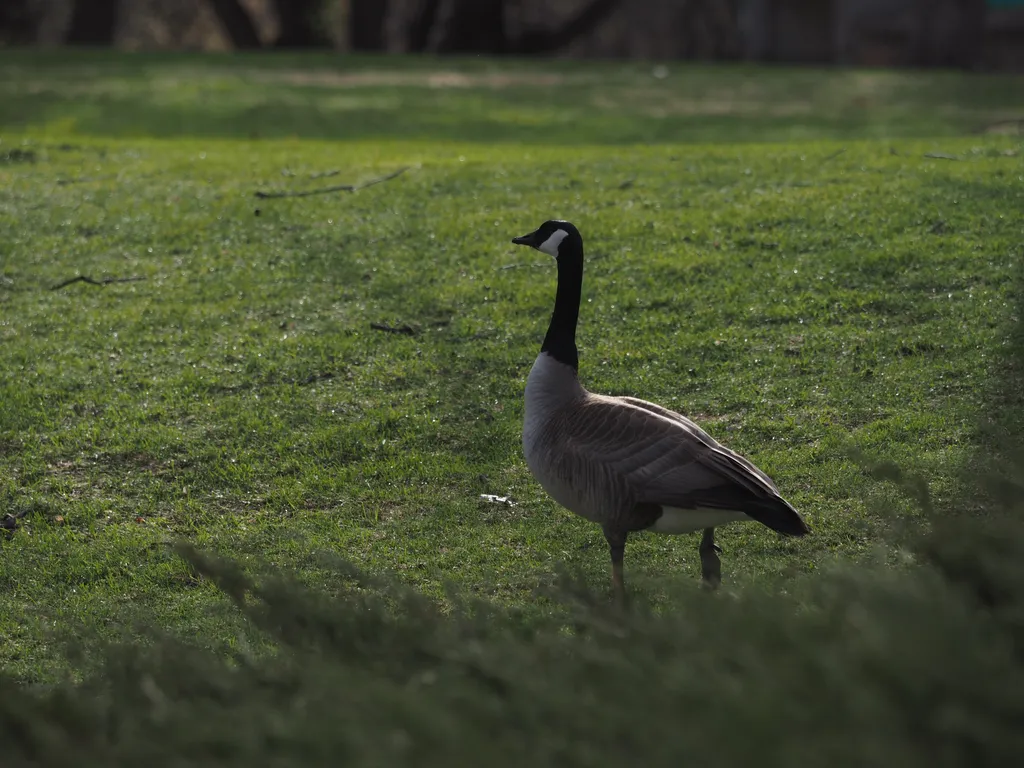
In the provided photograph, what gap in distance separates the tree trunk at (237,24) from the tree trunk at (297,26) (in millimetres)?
865

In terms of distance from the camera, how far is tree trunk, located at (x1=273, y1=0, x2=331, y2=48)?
3134cm

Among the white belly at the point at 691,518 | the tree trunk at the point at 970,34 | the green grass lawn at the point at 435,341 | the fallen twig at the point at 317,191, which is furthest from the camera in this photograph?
the tree trunk at the point at 970,34

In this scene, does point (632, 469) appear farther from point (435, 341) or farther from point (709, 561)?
point (435, 341)

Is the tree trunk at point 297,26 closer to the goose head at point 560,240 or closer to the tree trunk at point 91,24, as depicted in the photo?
the tree trunk at point 91,24

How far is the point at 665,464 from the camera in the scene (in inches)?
198

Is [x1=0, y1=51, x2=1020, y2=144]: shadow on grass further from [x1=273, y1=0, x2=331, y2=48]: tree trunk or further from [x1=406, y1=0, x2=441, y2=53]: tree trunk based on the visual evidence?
[x1=273, y1=0, x2=331, y2=48]: tree trunk

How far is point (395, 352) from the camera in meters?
8.47

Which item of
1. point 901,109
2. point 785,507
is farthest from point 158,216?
point 901,109

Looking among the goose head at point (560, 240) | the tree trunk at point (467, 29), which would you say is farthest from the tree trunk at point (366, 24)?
the goose head at point (560, 240)

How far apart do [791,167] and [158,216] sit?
223 inches

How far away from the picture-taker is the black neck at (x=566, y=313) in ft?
18.7

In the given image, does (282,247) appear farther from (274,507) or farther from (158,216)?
(274,507)

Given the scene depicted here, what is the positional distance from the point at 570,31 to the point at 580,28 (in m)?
0.24

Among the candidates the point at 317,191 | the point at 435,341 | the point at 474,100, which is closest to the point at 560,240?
the point at 435,341
